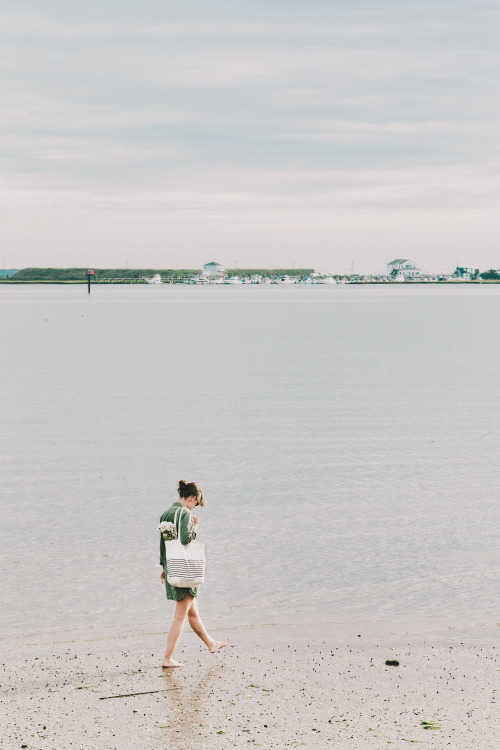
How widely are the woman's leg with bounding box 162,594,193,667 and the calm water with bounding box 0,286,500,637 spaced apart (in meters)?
1.36

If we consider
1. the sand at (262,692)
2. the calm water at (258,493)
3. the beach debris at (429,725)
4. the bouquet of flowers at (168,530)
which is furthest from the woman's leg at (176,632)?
the beach debris at (429,725)

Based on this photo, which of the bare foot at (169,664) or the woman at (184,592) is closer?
the woman at (184,592)

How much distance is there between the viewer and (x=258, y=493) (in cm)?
1819

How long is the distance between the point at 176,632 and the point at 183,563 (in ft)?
2.48

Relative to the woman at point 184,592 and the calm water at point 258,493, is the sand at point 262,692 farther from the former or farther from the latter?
the calm water at point 258,493

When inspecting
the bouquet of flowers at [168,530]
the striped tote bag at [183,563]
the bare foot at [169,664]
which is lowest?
the bare foot at [169,664]

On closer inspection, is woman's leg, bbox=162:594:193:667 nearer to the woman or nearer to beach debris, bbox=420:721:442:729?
the woman

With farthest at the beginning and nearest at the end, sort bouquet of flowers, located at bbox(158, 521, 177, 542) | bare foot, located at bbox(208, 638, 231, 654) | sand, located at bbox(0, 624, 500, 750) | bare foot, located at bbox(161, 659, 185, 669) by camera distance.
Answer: bare foot, located at bbox(208, 638, 231, 654) → bare foot, located at bbox(161, 659, 185, 669) → bouquet of flowers, located at bbox(158, 521, 177, 542) → sand, located at bbox(0, 624, 500, 750)

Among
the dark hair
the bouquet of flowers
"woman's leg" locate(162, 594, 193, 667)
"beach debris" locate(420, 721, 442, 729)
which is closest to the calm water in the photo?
"woman's leg" locate(162, 594, 193, 667)

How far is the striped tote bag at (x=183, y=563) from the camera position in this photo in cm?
924

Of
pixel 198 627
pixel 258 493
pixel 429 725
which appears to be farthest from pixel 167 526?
pixel 258 493

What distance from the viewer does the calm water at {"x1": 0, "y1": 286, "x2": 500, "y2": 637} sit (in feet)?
39.1

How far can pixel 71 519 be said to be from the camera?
16.0m

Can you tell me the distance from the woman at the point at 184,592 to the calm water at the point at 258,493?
1280 millimetres
